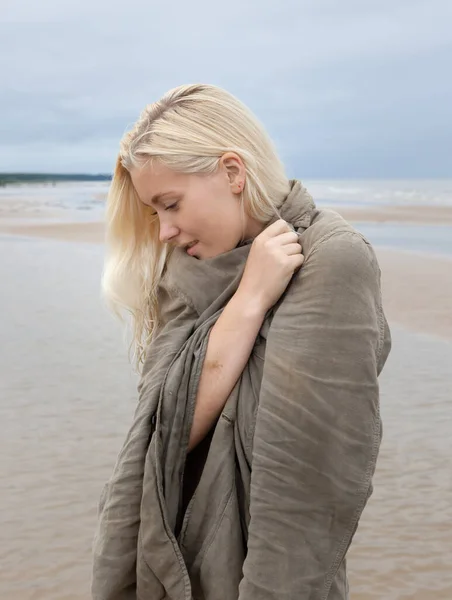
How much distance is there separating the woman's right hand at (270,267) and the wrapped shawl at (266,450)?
26mm

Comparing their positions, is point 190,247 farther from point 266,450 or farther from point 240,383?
point 266,450

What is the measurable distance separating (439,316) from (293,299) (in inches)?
256

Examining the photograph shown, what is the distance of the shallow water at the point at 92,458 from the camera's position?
345cm

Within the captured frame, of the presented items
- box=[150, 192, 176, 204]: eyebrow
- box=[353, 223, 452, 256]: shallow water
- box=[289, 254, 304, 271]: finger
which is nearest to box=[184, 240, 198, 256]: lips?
box=[150, 192, 176, 204]: eyebrow

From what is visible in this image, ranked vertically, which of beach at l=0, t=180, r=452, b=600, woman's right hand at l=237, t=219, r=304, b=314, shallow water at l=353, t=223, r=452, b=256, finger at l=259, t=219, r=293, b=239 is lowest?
shallow water at l=353, t=223, r=452, b=256

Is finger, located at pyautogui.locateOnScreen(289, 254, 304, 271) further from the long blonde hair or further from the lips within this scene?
the lips

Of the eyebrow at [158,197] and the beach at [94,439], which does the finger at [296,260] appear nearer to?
the eyebrow at [158,197]

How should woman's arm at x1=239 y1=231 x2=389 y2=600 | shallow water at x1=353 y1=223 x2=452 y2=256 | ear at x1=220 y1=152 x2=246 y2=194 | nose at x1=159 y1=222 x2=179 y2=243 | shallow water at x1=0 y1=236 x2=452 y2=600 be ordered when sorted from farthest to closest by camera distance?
shallow water at x1=353 y1=223 x2=452 y2=256
shallow water at x1=0 y1=236 x2=452 y2=600
nose at x1=159 y1=222 x2=179 y2=243
ear at x1=220 y1=152 x2=246 y2=194
woman's arm at x1=239 y1=231 x2=389 y2=600

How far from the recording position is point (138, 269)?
6.87 ft

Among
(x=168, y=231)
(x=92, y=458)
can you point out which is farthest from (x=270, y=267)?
(x=92, y=458)

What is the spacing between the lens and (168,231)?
1910mm

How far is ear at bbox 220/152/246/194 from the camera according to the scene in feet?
→ 5.91

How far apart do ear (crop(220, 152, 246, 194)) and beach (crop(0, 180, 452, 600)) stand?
2.07 meters

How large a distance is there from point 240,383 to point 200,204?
1.31 feet
